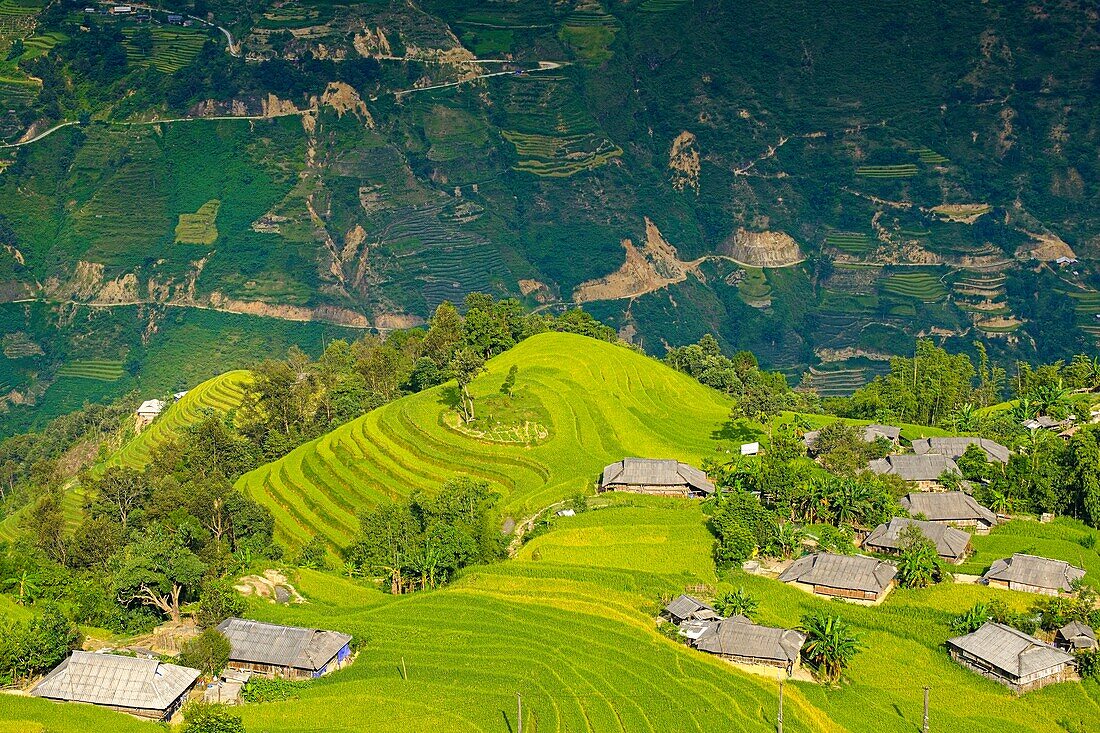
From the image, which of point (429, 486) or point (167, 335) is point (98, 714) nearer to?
point (429, 486)

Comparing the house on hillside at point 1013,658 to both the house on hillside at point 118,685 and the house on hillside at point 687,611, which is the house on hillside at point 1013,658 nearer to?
the house on hillside at point 687,611

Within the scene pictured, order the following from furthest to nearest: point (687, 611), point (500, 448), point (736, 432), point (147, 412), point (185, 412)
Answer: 1. point (147, 412)
2. point (185, 412)
3. point (736, 432)
4. point (500, 448)
5. point (687, 611)

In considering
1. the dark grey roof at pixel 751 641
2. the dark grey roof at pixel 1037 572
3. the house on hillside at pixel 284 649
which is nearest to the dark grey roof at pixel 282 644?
the house on hillside at pixel 284 649

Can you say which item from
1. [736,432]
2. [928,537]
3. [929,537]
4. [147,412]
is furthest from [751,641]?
[147,412]

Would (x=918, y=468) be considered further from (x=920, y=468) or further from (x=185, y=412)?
(x=185, y=412)

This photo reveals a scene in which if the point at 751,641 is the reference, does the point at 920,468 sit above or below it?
below

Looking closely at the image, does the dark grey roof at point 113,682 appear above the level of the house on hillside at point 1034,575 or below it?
above
